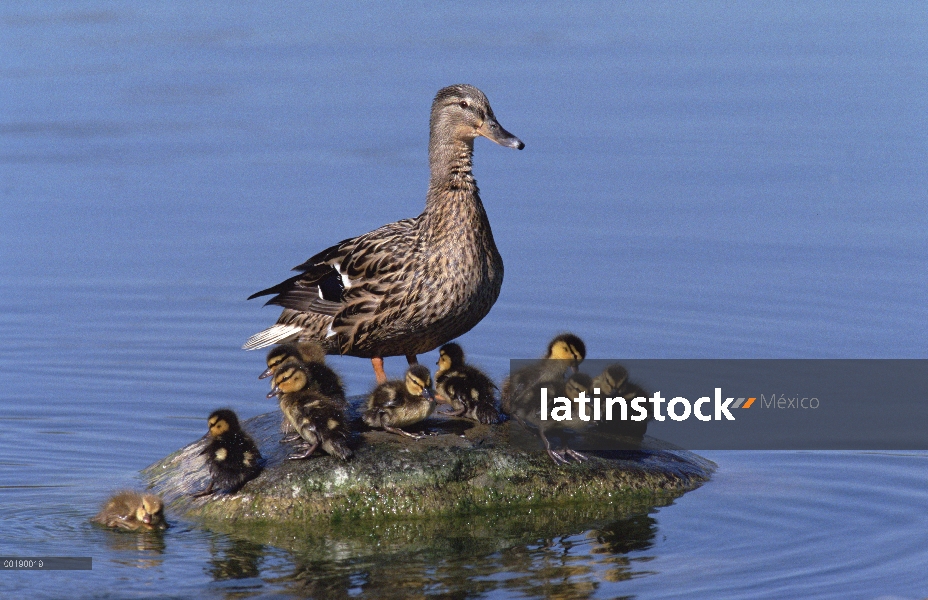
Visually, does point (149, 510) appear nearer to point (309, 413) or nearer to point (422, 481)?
point (309, 413)

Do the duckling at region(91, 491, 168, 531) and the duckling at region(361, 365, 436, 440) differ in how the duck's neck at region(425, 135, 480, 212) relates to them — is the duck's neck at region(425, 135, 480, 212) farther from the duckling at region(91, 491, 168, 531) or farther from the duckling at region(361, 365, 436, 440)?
the duckling at region(91, 491, 168, 531)

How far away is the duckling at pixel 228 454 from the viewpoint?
7062 mm

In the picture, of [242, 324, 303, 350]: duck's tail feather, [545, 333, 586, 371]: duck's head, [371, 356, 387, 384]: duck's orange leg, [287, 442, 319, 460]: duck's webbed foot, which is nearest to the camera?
[287, 442, 319, 460]: duck's webbed foot

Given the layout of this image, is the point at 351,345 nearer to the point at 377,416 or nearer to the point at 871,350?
the point at 377,416

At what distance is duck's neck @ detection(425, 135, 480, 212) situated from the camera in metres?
8.30

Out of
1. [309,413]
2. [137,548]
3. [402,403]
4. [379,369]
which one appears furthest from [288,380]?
[379,369]

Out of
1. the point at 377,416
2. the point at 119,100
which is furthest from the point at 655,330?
the point at 119,100

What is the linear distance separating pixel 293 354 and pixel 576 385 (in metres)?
1.42

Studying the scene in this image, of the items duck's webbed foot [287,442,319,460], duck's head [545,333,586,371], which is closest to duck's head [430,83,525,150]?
duck's head [545,333,586,371]

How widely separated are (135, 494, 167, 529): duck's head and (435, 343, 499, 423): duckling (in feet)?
4.87

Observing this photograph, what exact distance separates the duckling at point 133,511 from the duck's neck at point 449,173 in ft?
7.33

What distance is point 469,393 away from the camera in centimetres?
760

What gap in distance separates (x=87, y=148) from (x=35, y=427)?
445 centimetres

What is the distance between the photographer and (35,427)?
28.8 feet
